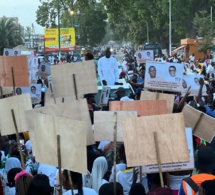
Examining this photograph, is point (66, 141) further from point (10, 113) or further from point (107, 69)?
point (107, 69)

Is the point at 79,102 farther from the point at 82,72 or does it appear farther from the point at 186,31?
the point at 186,31

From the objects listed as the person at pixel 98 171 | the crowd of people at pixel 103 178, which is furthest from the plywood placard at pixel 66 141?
the person at pixel 98 171

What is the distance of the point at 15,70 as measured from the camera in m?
9.68

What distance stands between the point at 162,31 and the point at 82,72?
59.7 m

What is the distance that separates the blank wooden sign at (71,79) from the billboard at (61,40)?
27778mm

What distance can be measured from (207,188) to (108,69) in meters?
8.58

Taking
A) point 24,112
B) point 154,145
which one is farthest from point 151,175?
point 24,112

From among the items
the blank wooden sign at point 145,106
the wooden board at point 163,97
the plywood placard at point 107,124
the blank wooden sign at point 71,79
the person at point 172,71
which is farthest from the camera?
the person at point 172,71

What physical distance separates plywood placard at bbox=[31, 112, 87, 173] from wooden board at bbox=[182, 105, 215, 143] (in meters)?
2.00

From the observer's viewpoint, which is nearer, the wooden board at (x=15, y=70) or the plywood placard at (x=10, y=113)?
the plywood placard at (x=10, y=113)

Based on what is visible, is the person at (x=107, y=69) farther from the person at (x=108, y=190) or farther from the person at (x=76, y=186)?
the person at (x=108, y=190)

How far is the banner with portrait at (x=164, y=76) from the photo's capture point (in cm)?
966

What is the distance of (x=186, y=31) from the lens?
5759 cm

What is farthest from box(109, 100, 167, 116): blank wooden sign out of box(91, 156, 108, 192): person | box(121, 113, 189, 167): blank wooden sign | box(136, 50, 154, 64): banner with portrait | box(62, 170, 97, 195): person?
box(136, 50, 154, 64): banner with portrait
